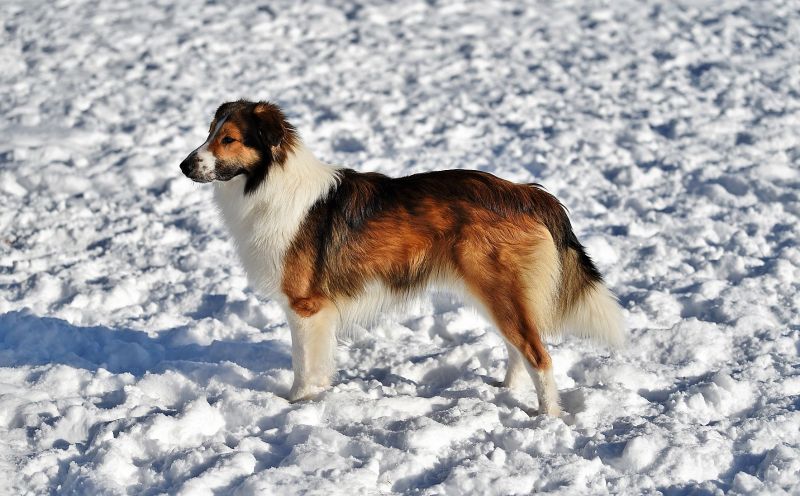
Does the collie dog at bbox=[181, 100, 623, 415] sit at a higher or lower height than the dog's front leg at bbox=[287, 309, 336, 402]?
higher

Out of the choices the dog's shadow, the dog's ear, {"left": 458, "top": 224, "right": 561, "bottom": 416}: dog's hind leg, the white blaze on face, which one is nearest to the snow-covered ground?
the dog's shadow

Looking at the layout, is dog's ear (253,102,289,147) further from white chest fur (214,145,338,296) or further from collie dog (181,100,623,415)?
white chest fur (214,145,338,296)

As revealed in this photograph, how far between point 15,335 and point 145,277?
3.08ft

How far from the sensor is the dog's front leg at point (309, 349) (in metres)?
4.18

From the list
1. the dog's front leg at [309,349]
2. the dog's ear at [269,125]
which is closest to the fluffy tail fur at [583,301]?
the dog's front leg at [309,349]

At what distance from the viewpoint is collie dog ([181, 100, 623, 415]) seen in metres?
3.95

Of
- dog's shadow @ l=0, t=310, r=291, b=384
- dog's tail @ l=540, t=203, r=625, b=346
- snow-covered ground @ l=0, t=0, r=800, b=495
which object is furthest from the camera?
dog's shadow @ l=0, t=310, r=291, b=384

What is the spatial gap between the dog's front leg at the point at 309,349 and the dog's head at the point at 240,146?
0.77 meters

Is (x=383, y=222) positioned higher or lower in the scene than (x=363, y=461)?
higher

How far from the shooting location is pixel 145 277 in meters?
5.46

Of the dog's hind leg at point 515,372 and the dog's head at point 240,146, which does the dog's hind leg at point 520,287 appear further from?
the dog's head at point 240,146

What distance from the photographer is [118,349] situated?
4.68 metres

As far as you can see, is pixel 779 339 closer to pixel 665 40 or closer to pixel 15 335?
pixel 15 335

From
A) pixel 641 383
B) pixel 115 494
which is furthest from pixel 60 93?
pixel 641 383
